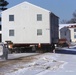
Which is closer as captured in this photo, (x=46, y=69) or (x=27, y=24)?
(x=46, y=69)

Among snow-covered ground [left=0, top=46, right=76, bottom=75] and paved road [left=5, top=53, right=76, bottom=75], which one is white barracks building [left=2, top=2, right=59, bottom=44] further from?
paved road [left=5, top=53, right=76, bottom=75]

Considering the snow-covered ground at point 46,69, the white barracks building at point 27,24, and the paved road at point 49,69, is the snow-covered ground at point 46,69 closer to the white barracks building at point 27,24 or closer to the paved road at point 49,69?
the paved road at point 49,69

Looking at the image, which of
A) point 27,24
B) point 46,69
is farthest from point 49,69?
point 27,24

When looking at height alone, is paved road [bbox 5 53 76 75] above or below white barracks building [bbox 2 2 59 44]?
below

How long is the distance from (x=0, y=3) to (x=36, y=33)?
6069cm

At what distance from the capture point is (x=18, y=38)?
150 ft

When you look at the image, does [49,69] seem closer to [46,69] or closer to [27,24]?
[46,69]

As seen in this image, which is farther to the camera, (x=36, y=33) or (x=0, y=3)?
(x=0, y=3)

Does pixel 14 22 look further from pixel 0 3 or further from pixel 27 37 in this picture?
pixel 0 3

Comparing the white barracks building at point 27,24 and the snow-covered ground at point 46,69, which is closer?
the snow-covered ground at point 46,69

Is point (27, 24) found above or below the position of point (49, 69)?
above

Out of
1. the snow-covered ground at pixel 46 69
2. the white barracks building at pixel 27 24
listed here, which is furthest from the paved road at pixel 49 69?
the white barracks building at pixel 27 24

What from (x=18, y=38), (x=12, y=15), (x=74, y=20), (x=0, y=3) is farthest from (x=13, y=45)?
(x=74, y=20)

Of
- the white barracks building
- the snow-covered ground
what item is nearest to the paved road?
the snow-covered ground
